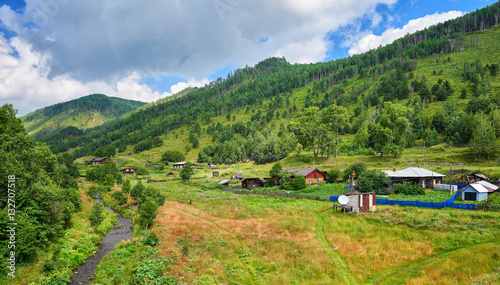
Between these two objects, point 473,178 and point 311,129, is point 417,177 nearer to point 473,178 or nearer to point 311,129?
point 473,178

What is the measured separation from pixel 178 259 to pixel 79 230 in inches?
795

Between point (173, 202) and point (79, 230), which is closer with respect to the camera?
point (79, 230)

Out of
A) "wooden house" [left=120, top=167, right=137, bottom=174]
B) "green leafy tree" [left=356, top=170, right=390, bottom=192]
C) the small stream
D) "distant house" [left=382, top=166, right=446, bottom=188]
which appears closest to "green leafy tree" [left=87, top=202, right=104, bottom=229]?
the small stream

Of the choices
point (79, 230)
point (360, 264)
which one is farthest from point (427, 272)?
point (79, 230)

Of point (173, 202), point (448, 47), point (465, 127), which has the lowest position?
point (173, 202)

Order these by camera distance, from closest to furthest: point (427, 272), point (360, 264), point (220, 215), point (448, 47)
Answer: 1. point (427, 272)
2. point (360, 264)
3. point (220, 215)
4. point (448, 47)

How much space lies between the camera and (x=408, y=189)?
49469 millimetres

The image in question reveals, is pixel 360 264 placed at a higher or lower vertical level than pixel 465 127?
lower

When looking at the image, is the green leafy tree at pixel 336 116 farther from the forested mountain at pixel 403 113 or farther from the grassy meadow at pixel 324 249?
the grassy meadow at pixel 324 249

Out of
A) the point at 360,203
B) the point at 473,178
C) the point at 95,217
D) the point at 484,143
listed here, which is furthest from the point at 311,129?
the point at 95,217

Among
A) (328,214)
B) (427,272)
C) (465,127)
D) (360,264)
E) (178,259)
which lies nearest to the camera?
(427,272)

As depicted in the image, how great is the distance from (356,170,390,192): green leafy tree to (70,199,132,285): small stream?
44660mm

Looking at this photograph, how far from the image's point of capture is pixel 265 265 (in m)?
22.9

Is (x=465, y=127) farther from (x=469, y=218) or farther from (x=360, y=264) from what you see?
(x=360, y=264)
